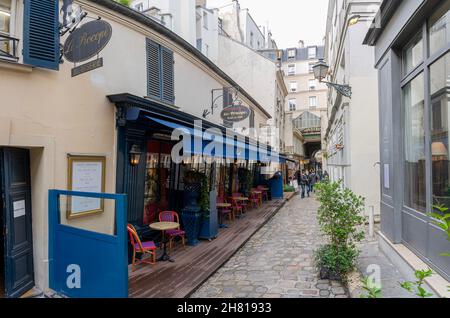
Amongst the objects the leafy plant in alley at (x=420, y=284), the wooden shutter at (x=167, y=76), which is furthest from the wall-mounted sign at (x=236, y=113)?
the leafy plant in alley at (x=420, y=284)

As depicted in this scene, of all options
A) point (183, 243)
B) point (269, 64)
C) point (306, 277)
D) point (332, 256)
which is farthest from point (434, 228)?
point (269, 64)

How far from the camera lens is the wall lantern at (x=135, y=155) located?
23.1ft

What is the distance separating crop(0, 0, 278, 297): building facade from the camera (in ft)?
15.9

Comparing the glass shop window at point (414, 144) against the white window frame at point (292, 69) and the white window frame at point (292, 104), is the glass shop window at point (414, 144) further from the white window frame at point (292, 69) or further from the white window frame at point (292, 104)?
the white window frame at point (292, 69)

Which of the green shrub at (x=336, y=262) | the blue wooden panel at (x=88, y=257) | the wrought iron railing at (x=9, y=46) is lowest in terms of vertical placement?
the green shrub at (x=336, y=262)

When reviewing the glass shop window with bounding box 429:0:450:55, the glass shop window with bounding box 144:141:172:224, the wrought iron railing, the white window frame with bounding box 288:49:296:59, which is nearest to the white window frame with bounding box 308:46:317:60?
the white window frame with bounding box 288:49:296:59

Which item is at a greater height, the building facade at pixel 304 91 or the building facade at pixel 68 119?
the building facade at pixel 304 91

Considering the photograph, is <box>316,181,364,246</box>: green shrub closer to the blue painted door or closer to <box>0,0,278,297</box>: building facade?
<box>0,0,278,297</box>: building facade

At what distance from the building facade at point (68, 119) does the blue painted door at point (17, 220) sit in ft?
0.05

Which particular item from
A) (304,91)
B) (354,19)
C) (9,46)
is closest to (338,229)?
(9,46)

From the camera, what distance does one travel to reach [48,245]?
17.2 feet

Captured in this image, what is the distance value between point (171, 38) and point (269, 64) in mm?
15741

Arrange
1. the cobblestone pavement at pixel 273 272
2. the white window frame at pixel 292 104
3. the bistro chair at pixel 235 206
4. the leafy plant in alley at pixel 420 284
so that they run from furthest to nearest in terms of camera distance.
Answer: the white window frame at pixel 292 104 < the bistro chair at pixel 235 206 < the cobblestone pavement at pixel 273 272 < the leafy plant in alley at pixel 420 284

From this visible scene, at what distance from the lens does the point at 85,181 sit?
5.91m
